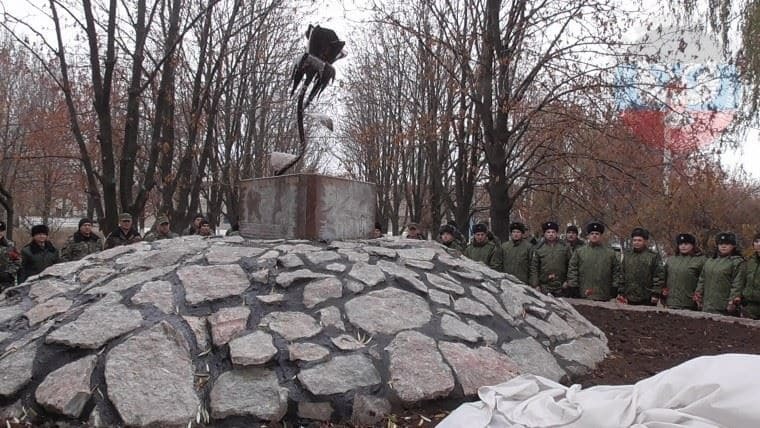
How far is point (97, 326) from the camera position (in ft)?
12.0

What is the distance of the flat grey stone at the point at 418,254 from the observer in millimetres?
5047

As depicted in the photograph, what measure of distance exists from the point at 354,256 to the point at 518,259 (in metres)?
3.92

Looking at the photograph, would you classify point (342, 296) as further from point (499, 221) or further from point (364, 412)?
point (499, 221)

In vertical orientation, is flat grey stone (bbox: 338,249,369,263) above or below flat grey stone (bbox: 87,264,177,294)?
above

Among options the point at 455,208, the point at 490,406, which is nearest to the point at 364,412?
the point at 490,406

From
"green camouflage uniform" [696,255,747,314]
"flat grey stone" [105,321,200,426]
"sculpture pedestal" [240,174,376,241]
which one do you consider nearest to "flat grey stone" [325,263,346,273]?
"sculpture pedestal" [240,174,376,241]

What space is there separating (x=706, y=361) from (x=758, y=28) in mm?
7156

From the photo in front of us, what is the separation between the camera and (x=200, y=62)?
10719 mm

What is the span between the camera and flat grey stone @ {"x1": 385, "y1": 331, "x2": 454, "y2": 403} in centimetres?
346

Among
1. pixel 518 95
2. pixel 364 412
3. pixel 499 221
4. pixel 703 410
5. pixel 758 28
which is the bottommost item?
pixel 364 412

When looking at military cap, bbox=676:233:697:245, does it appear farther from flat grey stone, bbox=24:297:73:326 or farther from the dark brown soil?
flat grey stone, bbox=24:297:73:326

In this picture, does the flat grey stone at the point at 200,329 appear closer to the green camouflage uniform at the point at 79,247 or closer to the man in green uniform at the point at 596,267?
the green camouflage uniform at the point at 79,247

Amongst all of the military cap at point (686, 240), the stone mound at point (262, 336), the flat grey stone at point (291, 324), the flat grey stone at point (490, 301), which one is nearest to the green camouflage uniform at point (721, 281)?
the military cap at point (686, 240)

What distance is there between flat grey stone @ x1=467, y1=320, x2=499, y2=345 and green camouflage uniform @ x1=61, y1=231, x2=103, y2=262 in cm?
547
